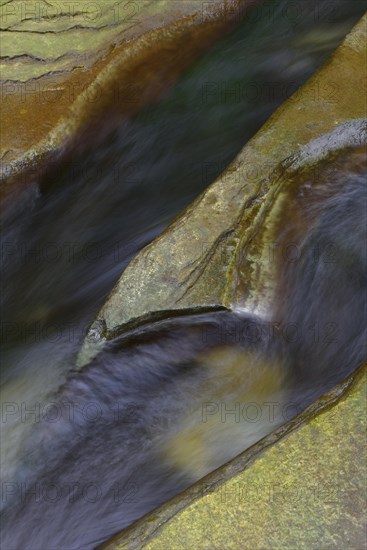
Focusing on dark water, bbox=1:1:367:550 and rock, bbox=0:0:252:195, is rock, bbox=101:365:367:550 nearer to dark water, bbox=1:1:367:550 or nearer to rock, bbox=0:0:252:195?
dark water, bbox=1:1:367:550

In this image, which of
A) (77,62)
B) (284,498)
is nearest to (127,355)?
(284,498)

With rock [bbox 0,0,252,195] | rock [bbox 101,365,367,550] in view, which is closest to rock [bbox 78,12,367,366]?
rock [bbox 101,365,367,550]

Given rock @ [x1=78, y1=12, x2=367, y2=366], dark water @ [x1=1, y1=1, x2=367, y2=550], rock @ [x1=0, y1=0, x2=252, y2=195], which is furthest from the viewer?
rock @ [x1=0, y1=0, x2=252, y2=195]

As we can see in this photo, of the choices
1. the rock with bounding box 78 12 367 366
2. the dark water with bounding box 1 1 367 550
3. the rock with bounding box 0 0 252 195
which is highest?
the rock with bounding box 0 0 252 195

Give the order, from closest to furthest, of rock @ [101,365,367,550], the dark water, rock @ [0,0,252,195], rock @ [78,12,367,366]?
rock @ [101,365,367,550] < the dark water < rock @ [78,12,367,366] < rock @ [0,0,252,195]

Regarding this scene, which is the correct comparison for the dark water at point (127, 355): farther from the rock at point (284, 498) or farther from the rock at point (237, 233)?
the rock at point (284, 498)

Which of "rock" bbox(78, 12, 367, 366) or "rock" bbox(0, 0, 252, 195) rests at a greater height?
"rock" bbox(0, 0, 252, 195)

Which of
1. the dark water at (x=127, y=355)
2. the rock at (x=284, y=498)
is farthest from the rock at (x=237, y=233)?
the rock at (x=284, y=498)
